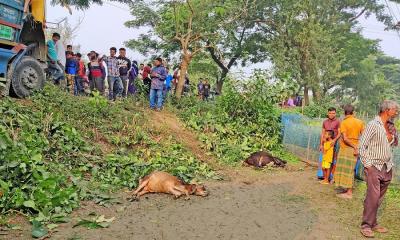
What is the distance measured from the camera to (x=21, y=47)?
27.1 ft

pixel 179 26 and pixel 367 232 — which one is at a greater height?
pixel 179 26

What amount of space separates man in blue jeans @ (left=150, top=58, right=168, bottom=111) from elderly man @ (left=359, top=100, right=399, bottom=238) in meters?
6.91

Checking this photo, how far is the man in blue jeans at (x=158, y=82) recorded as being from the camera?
11.3m

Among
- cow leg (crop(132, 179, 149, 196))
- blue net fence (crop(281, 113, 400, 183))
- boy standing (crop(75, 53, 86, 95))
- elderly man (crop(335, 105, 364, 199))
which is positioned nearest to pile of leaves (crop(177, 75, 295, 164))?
blue net fence (crop(281, 113, 400, 183))

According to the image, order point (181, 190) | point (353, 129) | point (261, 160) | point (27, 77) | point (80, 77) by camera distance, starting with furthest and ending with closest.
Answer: point (80, 77) → point (261, 160) → point (27, 77) → point (353, 129) → point (181, 190)

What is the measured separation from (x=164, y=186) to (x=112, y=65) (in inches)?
226

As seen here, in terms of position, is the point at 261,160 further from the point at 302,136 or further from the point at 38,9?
the point at 38,9

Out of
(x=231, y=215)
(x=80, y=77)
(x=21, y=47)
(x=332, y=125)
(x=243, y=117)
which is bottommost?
(x=231, y=215)

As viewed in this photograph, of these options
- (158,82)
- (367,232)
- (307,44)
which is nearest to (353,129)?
(367,232)

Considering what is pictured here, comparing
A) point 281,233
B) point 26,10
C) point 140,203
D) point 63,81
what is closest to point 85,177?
point 140,203

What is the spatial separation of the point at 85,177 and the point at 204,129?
4.68 meters

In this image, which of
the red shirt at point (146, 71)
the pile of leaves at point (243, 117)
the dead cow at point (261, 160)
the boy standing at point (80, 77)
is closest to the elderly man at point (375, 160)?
the dead cow at point (261, 160)

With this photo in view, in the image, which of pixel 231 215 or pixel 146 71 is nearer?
pixel 231 215

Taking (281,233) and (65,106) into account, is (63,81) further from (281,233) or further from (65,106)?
(281,233)
